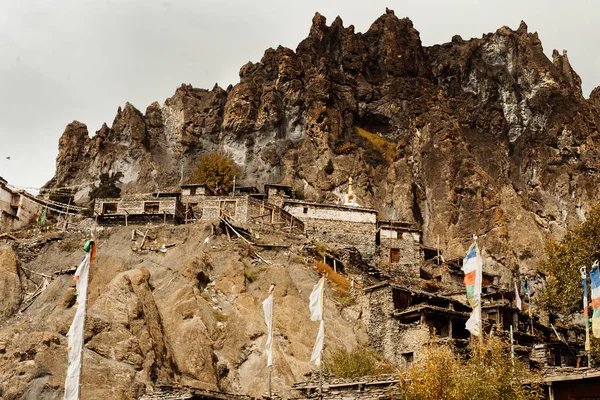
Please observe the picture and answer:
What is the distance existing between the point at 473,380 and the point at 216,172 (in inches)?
3007

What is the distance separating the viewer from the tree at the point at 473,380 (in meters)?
29.9

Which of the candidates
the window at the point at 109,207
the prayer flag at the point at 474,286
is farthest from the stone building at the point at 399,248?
the prayer flag at the point at 474,286

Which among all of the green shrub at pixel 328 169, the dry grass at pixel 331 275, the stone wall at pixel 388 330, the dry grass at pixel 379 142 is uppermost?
the dry grass at pixel 379 142

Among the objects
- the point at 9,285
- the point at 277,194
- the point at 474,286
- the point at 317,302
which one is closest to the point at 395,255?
the point at 277,194

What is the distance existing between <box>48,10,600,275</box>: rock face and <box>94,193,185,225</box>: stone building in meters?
31.2

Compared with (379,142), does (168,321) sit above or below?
below

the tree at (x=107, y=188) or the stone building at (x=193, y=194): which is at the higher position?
the tree at (x=107, y=188)

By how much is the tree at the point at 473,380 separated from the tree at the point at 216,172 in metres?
67.7

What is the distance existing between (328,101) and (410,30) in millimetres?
30602

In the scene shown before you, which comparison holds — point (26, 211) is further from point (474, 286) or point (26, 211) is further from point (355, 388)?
point (474, 286)

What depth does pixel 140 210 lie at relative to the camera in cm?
6894

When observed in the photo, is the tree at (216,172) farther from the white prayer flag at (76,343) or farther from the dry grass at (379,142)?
the white prayer flag at (76,343)

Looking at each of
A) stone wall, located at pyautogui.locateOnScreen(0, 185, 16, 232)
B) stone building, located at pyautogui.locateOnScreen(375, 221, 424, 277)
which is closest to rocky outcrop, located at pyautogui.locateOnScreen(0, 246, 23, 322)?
stone wall, located at pyautogui.locateOnScreen(0, 185, 16, 232)

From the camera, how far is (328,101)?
10962 cm
